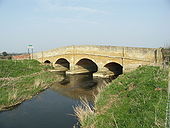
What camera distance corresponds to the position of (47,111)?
10.8 metres

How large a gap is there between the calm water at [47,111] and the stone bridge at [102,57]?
205 inches

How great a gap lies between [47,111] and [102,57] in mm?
11617

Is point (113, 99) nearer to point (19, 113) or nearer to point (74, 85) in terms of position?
point (19, 113)

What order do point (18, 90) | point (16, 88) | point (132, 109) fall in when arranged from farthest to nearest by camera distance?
point (16, 88) < point (18, 90) < point (132, 109)

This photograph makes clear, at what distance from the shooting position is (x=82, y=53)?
23.5 meters

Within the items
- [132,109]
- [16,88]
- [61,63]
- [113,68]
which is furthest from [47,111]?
[61,63]

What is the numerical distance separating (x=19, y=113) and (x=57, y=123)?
2.75 metres

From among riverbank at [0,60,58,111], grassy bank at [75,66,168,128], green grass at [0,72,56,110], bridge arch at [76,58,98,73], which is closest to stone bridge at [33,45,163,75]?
bridge arch at [76,58,98,73]

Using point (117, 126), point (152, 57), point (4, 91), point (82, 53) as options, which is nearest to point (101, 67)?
point (82, 53)

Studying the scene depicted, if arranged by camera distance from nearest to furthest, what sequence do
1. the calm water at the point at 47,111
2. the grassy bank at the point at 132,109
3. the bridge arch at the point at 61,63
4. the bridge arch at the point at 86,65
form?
the grassy bank at the point at 132,109 < the calm water at the point at 47,111 < the bridge arch at the point at 86,65 < the bridge arch at the point at 61,63

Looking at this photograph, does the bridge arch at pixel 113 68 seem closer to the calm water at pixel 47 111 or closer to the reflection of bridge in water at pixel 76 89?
the reflection of bridge in water at pixel 76 89

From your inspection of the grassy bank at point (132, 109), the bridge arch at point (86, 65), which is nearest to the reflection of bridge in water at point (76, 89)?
the grassy bank at point (132, 109)

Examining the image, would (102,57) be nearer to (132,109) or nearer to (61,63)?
(61,63)

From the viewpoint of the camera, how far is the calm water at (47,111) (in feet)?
29.6
